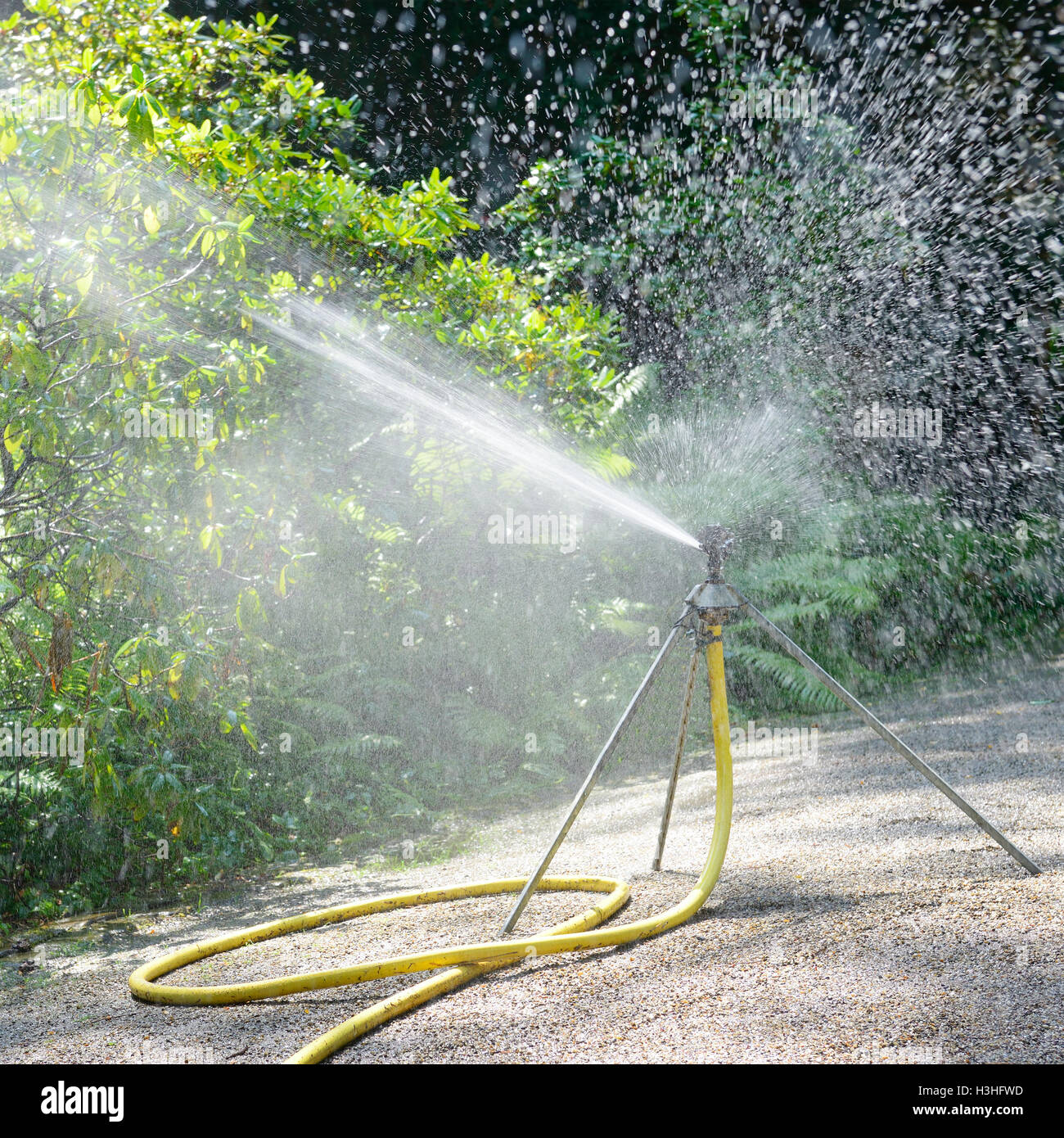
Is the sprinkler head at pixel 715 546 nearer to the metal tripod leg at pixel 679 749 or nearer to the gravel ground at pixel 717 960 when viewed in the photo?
the metal tripod leg at pixel 679 749

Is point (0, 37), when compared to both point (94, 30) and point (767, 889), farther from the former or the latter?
point (767, 889)

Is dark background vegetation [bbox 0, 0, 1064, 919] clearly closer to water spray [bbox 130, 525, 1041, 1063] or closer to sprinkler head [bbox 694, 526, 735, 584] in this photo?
water spray [bbox 130, 525, 1041, 1063]

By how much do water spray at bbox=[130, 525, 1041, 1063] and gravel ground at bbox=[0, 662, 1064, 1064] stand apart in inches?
1.9

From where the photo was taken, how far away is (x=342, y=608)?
670 cm

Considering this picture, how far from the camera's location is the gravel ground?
2207 mm

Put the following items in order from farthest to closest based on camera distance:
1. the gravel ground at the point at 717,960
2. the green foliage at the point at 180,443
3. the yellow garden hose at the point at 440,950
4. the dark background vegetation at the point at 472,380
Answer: the dark background vegetation at the point at 472,380 < the green foliage at the point at 180,443 < the yellow garden hose at the point at 440,950 < the gravel ground at the point at 717,960

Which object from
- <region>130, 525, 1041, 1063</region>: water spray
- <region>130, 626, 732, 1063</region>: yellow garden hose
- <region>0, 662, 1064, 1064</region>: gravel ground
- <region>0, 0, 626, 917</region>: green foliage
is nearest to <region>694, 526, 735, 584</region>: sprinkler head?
<region>130, 525, 1041, 1063</region>: water spray

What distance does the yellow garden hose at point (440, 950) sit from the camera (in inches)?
100

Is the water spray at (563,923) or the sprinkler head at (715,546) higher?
the sprinkler head at (715,546)

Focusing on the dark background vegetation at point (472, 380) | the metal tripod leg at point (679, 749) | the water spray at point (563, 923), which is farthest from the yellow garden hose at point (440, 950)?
the dark background vegetation at point (472, 380)

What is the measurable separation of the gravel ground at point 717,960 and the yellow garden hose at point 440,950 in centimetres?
5

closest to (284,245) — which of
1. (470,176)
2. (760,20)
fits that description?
(470,176)

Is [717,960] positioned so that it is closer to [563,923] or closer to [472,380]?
[563,923]
